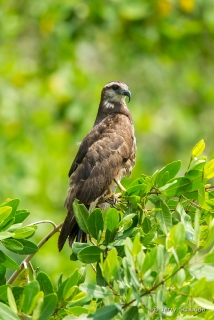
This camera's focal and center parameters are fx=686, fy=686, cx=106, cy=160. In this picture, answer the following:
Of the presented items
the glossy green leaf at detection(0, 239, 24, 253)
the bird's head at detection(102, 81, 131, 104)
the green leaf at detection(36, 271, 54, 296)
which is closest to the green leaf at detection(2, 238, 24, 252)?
the glossy green leaf at detection(0, 239, 24, 253)

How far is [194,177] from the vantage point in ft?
12.3

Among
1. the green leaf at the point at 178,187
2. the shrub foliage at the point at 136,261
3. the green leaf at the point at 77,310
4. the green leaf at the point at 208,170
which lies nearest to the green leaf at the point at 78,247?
the shrub foliage at the point at 136,261

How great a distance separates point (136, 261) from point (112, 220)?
25.9 inches

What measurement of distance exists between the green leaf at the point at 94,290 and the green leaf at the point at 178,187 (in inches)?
32.4

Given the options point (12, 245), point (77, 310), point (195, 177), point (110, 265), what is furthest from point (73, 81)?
point (110, 265)

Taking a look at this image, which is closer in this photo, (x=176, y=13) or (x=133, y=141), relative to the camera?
(x=133, y=141)

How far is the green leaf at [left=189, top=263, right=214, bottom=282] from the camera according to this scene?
9.69ft

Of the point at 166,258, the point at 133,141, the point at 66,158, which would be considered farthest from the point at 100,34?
the point at 166,258

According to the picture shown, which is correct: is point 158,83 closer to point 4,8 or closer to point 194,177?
point 4,8

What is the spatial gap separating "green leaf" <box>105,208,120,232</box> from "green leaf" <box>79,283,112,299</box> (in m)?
Answer: 0.57

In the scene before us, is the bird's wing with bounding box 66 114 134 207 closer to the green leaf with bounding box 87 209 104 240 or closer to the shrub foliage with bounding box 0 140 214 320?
the shrub foliage with bounding box 0 140 214 320

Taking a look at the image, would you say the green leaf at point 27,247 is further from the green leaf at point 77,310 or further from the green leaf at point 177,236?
the green leaf at point 177,236

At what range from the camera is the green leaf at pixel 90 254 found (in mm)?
3438

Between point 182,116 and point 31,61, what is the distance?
8.87 feet
